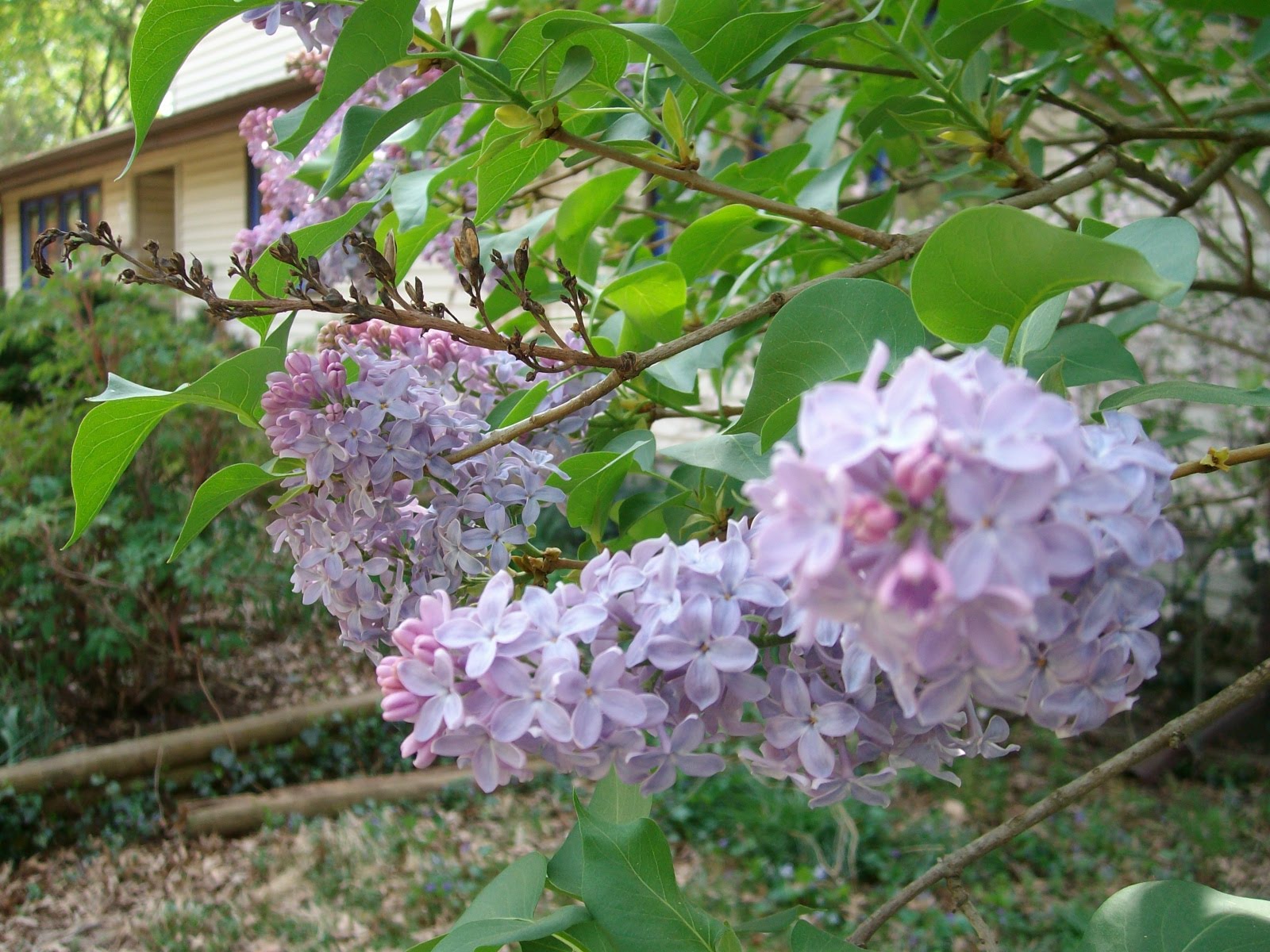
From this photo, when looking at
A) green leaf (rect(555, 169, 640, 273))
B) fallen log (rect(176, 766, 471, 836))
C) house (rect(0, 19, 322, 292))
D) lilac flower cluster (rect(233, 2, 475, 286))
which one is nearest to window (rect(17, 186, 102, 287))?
house (rect(0, 19, 322, 292))

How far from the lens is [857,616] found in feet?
1.35

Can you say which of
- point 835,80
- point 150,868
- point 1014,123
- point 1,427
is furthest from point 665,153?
point 1,427

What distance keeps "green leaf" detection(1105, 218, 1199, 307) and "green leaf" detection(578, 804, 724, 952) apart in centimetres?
56

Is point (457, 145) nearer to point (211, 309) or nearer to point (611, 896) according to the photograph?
point (211, 309)

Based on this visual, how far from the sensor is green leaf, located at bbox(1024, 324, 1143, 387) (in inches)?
35.2

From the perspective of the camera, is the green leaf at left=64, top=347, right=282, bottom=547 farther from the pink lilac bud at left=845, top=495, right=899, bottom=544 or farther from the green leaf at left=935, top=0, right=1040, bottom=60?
the green leaf at left=935, top=0, right=1040, bottom=60

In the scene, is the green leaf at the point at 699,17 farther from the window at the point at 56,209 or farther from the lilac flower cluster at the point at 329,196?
the window at the point at 56,209

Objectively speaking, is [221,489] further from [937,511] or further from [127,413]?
[937,511]

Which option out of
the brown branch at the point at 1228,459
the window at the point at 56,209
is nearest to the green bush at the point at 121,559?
the brown branch at the point at 1228,459

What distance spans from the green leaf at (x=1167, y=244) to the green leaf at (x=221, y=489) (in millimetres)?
683

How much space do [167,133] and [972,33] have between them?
10.9 m

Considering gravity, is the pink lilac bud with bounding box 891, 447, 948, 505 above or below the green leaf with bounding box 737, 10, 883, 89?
below

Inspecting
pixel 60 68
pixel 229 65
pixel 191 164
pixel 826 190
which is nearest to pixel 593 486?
pixel 826 190

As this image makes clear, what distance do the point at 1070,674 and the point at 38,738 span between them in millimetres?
4436
